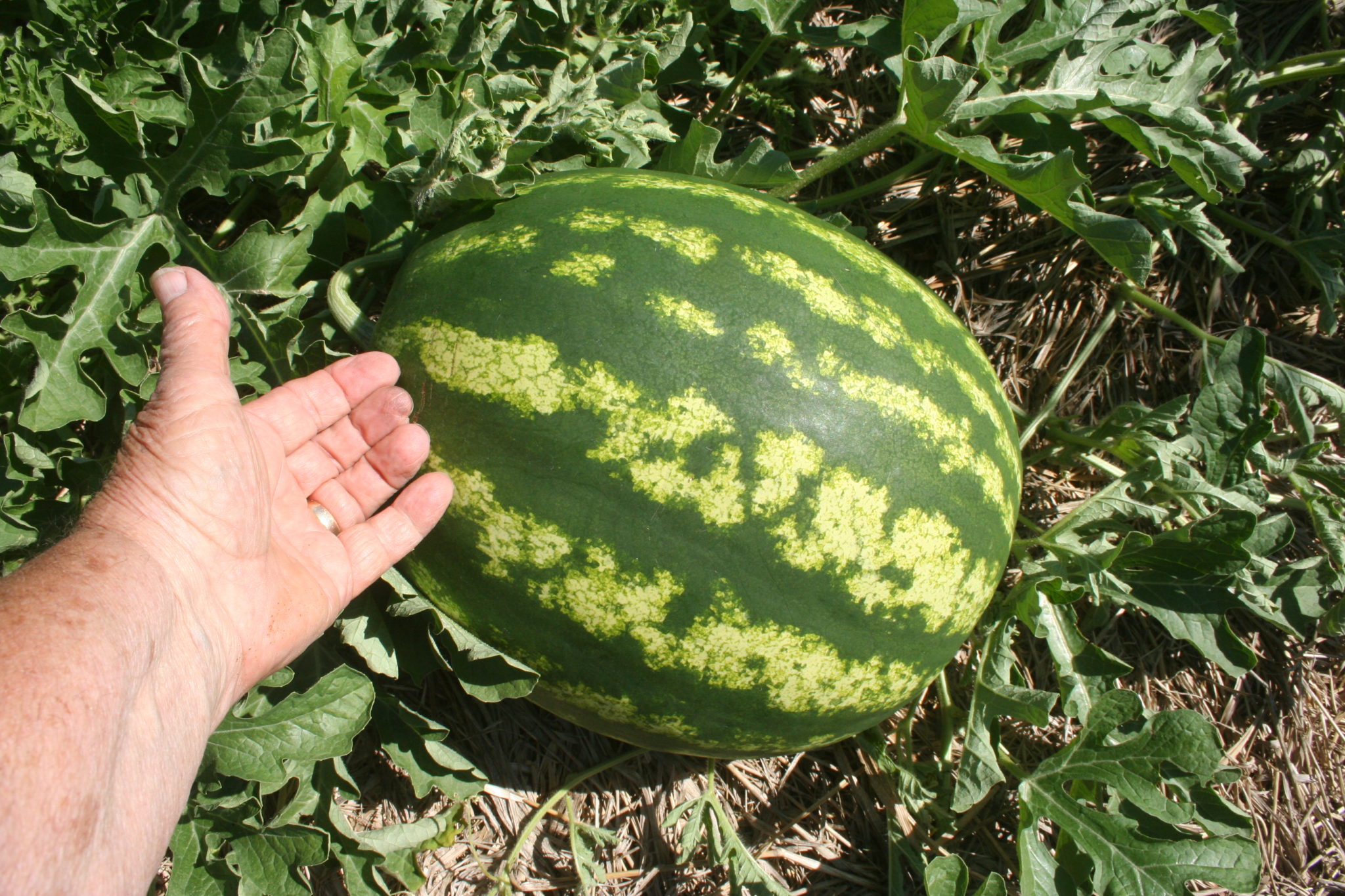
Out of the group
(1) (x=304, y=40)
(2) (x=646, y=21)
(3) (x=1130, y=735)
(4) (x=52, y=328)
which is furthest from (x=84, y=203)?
(3) (x=1130, y=735)

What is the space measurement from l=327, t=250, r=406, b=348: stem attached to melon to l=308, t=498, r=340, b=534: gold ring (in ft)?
1.41

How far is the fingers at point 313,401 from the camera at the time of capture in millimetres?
2039

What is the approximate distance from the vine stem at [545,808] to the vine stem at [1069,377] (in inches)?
60.4

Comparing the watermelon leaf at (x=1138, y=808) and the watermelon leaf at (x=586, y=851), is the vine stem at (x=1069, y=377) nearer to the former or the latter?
the watermelon leaf at (x=1138, y=808)

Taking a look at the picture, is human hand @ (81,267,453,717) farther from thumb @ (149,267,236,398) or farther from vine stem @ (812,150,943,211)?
vine stem @ (812,150,943,211)

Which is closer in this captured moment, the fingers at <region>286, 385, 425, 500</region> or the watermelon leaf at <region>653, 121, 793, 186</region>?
the fingers at <region>286, 385, 425, 500</region>

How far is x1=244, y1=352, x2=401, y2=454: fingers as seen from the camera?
204cm

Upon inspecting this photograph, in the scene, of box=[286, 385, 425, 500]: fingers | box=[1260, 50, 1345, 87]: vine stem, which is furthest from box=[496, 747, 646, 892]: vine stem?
box=[1260, 50, 1345, 87]: vine stem

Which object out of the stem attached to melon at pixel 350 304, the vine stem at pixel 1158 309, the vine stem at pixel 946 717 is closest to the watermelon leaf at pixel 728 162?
the stem attached to melon at pixel 350 304

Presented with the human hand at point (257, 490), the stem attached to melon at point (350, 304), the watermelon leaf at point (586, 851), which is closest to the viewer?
the human hand at point (257, 490)

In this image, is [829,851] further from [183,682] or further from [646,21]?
[646,21]

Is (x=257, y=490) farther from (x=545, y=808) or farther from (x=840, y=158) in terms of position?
(x=840, y=158)

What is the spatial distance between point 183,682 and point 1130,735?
92.3 inches

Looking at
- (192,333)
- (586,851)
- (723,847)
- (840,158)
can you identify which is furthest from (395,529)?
(840,158)
